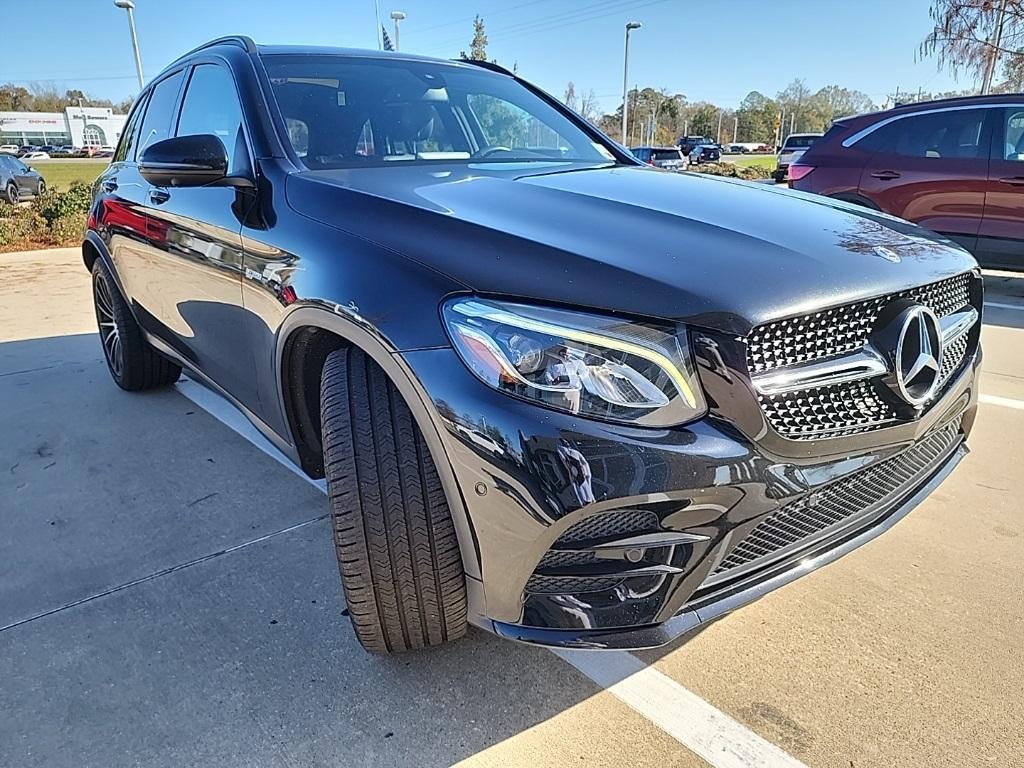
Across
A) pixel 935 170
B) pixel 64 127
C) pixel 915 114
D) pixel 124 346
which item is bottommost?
pixel 124 346

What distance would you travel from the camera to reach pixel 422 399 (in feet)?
5.03

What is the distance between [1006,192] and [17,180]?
21.4 m

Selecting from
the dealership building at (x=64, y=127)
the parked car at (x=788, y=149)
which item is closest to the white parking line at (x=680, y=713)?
the parked car at (x=788, y=149)

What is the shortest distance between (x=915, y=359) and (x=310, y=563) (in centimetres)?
191

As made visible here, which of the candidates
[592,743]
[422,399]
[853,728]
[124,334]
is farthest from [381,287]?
[124,334]

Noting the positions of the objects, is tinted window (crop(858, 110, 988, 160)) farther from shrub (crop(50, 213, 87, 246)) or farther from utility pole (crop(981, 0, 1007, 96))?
utility pole (crop(981, 0, 1007, 96))

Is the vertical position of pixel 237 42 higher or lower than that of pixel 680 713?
higher

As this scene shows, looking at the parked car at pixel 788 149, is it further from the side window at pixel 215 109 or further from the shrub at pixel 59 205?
the side window at pixel 215 109

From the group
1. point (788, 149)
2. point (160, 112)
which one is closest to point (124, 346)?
point (160, 112)

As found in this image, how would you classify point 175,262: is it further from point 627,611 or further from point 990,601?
point 990,601

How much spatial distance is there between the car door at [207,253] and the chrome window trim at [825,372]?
162 cm

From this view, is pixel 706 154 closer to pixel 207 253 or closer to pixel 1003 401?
pixel 1003 401

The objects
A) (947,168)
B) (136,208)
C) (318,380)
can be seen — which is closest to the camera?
(318,380)

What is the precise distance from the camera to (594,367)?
1409mm
